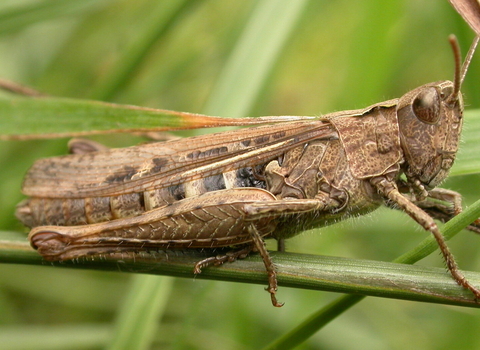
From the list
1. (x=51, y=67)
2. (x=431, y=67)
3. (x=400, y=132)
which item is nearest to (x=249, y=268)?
(x=400, y=132)

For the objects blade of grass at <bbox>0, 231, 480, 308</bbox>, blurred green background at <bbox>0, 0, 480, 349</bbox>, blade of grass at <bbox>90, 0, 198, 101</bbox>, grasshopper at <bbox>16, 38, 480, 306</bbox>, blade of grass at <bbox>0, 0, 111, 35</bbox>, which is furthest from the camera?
blade of grass at <bbox>90, 0, 198, 101</bbox>

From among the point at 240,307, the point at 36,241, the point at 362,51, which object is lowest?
the point at 240,307

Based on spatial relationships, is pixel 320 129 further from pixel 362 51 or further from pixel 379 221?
pixel 379 221

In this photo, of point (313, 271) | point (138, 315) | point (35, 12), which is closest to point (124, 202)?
point (138, 315)

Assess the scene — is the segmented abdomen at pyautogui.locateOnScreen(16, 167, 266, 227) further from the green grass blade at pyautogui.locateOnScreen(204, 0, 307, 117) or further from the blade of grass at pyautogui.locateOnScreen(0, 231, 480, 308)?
the green grass blade at pyautogui.locateOnScreen(204, 0, 307, 117)

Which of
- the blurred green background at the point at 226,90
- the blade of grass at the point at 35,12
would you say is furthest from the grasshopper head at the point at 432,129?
the blade of grass at the point at 35,12

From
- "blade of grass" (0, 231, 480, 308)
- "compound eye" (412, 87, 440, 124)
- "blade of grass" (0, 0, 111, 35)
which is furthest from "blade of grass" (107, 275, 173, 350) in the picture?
"blade of grass" (0, 0, 111, 35)

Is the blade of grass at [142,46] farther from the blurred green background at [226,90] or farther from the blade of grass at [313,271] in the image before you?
the blade of grass at [313,271]

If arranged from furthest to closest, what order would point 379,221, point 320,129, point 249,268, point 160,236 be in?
point 379,221 → point 320,129 → point 160,236 → point 249,268
